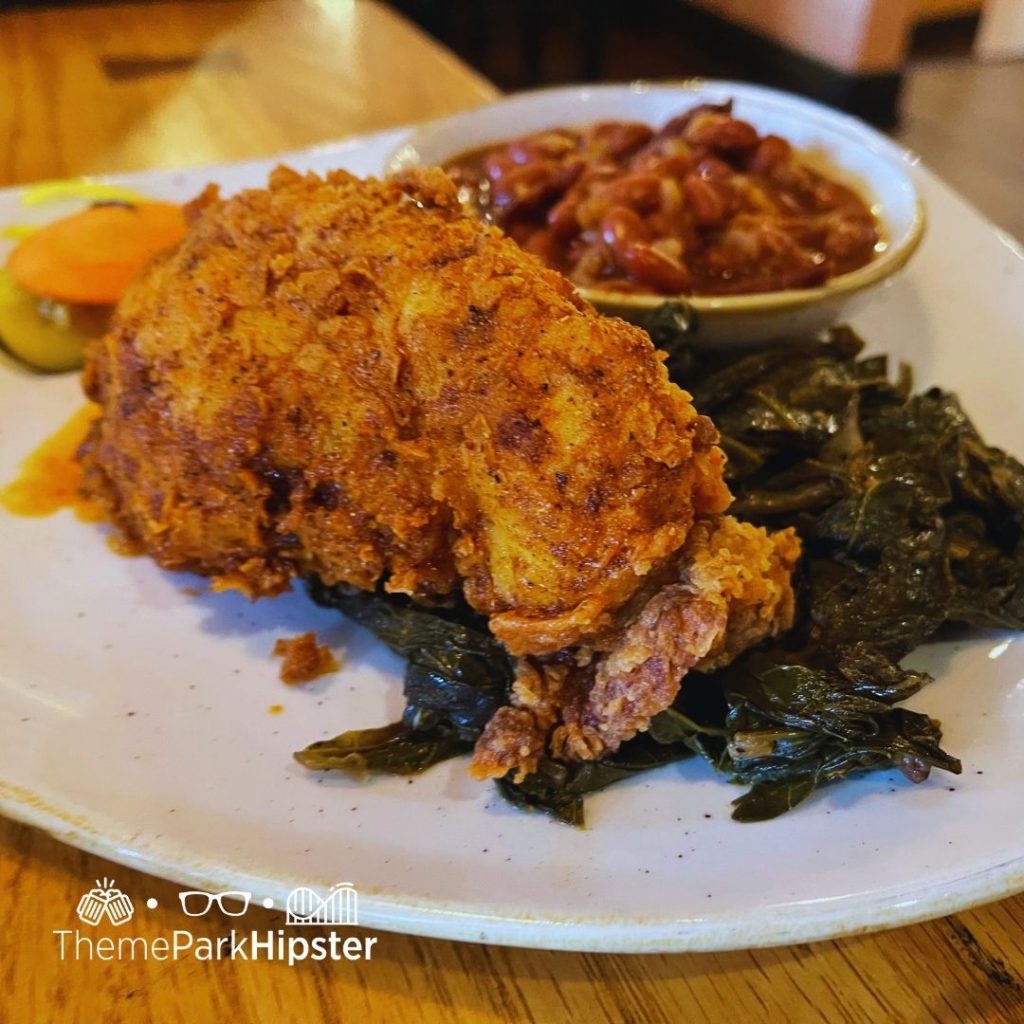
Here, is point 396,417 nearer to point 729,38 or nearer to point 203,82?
point 203,82

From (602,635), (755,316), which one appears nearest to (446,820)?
(602,635)

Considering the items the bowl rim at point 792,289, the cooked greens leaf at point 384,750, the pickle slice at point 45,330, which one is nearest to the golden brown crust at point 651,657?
the cooked greens leaf at point 384,750

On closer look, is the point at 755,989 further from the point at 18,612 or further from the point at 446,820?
the point at 18,612

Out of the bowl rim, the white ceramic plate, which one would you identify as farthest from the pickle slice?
the bowl rim

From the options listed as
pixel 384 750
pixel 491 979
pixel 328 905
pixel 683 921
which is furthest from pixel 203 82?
pixel 683 921

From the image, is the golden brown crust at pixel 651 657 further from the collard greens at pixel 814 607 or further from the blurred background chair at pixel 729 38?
the blurred background chair at pixel 729 38

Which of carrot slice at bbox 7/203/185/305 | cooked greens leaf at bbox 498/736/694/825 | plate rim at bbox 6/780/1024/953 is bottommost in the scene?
cooked greens leaf at bbox 498/736/694/825

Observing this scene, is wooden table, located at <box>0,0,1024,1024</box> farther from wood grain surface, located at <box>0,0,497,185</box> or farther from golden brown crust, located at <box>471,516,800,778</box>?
wood grain surface, located at <box>0,0,497,185</box>
